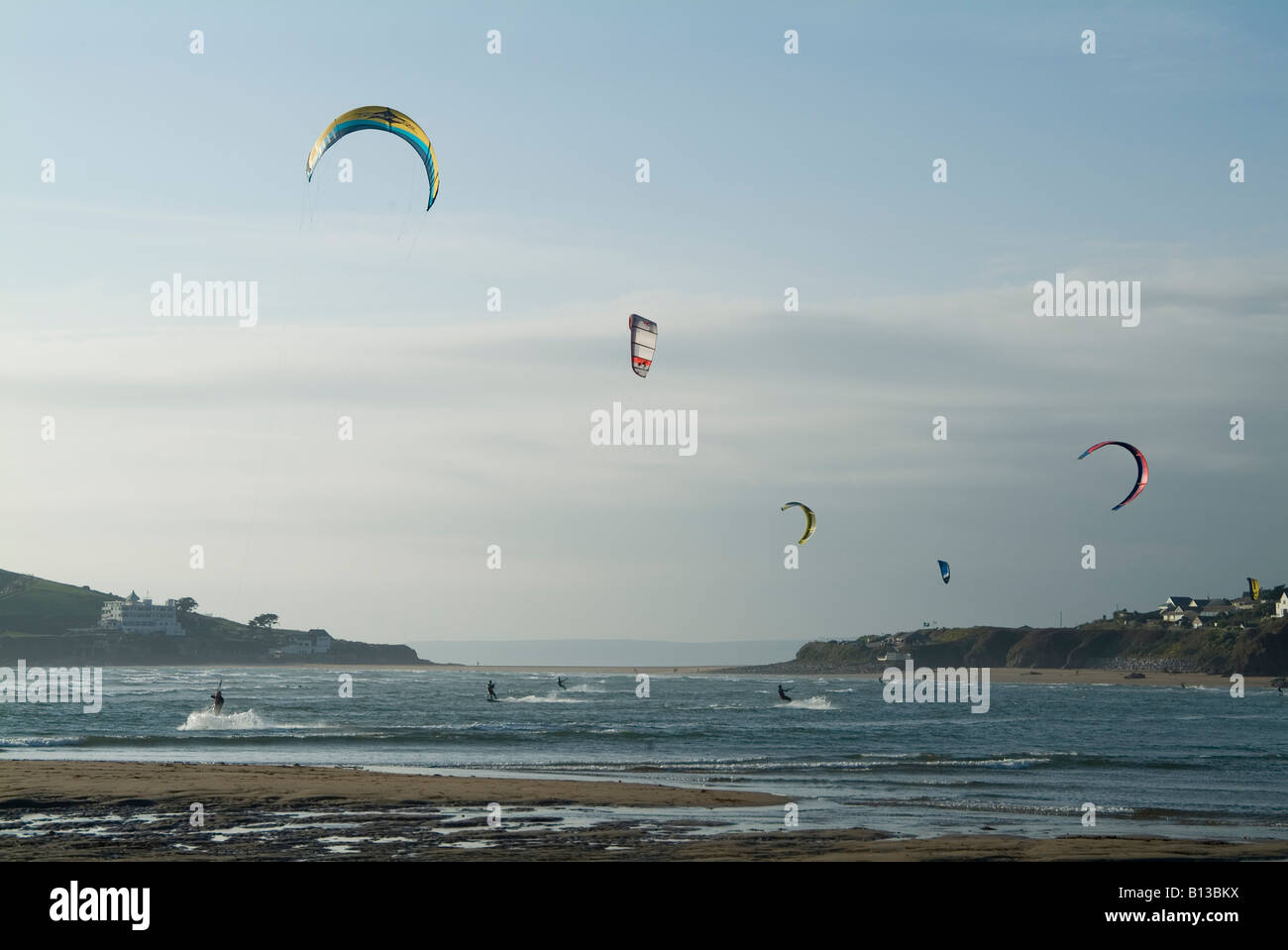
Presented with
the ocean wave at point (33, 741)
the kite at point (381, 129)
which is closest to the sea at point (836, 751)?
the ocean wave at point (33, 741)

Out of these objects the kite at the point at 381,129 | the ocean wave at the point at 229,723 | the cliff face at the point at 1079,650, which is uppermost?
the kite at the point at 381,129

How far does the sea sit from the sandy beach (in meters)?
1.49

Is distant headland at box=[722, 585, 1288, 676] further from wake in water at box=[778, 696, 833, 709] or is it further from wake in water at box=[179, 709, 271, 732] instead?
wake in water at box=[179, 709, 271, 732]

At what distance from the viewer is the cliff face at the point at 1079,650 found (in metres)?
113

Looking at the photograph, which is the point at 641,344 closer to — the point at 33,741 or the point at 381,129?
the point at 381,129

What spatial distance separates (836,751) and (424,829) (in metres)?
19.4

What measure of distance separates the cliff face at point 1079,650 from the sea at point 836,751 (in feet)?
190

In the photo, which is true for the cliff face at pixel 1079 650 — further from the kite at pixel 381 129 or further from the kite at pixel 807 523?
the kite at pixel 381 129

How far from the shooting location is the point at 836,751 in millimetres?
33656
